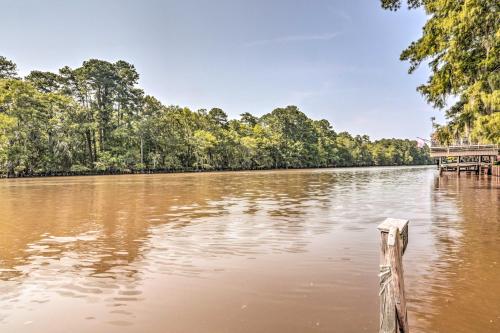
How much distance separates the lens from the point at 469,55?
15.4 metres

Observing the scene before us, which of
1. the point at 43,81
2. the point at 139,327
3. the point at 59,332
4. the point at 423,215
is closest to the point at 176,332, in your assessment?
the point at 139,327

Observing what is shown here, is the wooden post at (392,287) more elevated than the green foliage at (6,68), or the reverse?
the green foliage at (6,68)

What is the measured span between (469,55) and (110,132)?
64.1 metres

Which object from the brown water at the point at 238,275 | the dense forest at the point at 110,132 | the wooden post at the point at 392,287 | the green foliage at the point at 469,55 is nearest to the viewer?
the wooden post at the point at 392,287

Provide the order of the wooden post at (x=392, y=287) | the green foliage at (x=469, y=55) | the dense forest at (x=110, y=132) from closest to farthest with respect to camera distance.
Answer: the wooden post at (x=392, y=287) → the green foliage at (x=469, y=55) → the dense forest at (x=110, y=132)

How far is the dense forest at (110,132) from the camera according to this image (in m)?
52.3

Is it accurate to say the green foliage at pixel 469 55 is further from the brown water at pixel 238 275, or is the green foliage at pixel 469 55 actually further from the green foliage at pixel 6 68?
the green foliage at pixel 6 68

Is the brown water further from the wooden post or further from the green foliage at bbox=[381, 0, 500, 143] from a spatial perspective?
the green foliage at bbox=[381, 0, 500, 143]

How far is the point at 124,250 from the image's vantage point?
Answer: 26.5ft

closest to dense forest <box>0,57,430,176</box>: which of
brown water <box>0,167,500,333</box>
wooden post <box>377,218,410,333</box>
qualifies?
brown water <box>0,167,500,333</box>

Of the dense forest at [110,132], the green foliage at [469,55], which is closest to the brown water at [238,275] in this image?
the green foliage at [469,55]

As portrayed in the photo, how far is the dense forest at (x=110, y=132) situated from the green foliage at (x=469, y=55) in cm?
Result: 5023

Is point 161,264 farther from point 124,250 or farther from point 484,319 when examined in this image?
point 484,319

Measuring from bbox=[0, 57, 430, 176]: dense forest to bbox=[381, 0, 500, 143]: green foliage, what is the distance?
50.2m
